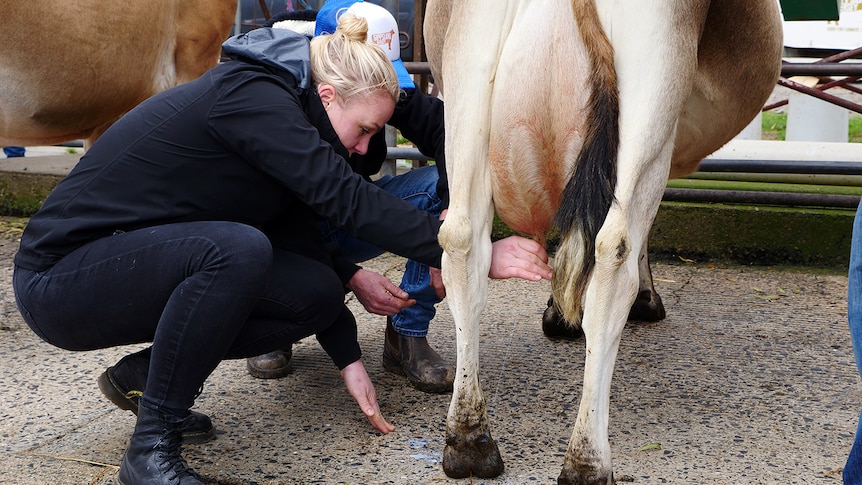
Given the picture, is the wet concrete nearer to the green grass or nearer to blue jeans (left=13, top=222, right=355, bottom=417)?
blue jeans (left=13, top=222, right=355, bottom=417)

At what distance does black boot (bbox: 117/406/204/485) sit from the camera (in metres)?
2.25

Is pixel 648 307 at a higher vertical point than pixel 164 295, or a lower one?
lower

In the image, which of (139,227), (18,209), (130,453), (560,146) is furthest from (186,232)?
(18,209)

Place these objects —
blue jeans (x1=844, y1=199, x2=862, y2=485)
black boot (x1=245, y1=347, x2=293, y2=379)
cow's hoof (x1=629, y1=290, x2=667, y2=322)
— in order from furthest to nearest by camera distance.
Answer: cow's hoof (x1=629, y1=290, x2=667, y2=322) < black boot (x1=245, y1=347, x2=293, y2=379) < blue jeans (x1=844, y1=199, x2=862, y2=485)

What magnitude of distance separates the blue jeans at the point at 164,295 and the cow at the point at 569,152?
1.78 ft

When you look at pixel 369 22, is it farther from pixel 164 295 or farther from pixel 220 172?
pixel 164 295

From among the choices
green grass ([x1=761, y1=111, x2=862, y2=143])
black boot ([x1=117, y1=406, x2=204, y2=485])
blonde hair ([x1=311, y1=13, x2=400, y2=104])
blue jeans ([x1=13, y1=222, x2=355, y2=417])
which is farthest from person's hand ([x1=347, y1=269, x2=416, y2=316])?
green grass ([x1=761, y1=111, x2=862, y2=143])

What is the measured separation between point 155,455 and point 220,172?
29.0 inches

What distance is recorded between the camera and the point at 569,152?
241cm

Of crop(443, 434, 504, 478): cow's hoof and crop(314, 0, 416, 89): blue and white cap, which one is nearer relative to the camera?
crop(443, 434, 504, 478): cow's hoof

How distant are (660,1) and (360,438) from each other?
4.76 feet

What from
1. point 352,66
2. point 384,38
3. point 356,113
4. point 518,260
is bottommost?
point 518,260

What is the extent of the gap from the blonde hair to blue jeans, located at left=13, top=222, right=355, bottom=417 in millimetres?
482

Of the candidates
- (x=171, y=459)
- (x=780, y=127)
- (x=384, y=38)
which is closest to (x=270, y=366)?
(x=171, y=459)
